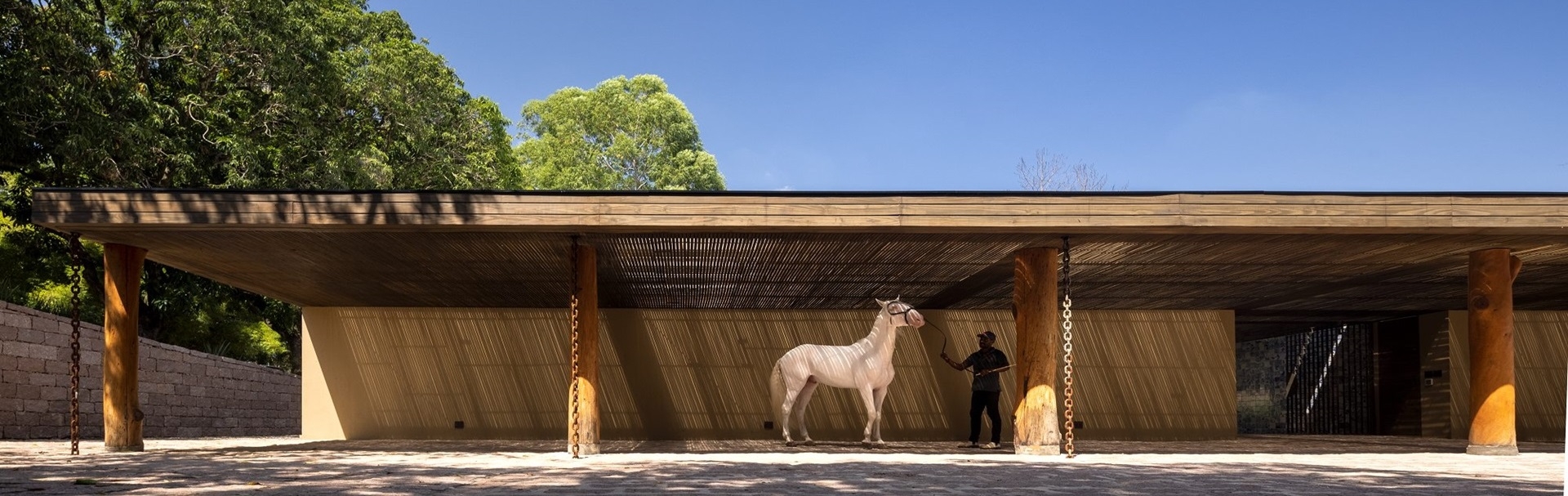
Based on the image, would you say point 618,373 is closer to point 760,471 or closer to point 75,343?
point 75,343

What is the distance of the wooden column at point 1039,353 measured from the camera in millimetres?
11773

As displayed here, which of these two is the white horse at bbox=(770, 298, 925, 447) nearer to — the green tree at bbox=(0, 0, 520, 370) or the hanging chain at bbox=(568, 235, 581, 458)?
the hanging chain at bbox=(568, 235, 581, 458)

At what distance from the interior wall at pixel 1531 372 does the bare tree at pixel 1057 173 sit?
801 inches

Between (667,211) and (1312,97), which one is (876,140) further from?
(667,211)

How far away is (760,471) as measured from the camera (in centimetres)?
934

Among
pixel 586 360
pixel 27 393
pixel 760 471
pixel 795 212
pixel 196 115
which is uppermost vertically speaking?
pixel 196 115

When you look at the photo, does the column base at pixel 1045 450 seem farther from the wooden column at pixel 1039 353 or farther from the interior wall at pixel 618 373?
the interior wall at pixel 618 373

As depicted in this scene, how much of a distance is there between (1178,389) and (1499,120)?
39.0m

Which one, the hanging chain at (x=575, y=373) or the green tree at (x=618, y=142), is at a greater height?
the green tree at (x=618, y=142)

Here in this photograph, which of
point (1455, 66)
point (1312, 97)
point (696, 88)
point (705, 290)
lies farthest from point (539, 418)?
point (1312, 97)

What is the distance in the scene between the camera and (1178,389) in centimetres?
1856

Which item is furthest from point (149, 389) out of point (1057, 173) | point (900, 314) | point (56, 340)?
point (1057, 173)

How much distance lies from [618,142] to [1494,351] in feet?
104

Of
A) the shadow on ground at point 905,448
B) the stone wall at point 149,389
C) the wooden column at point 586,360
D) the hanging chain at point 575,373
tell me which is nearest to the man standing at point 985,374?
the shadow on ground at point 905,448
